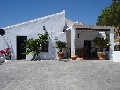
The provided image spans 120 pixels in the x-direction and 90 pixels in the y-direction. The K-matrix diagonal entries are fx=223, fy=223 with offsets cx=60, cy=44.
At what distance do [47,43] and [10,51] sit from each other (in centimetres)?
362

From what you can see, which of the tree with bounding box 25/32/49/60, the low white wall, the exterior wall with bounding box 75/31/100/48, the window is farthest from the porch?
the tree with bounding box 25/32/49/60

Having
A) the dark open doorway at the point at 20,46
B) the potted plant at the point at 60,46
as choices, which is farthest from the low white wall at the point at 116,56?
the dark open doorway at the point at 20,46

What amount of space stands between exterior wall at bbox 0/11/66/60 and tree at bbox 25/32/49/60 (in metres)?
0.79

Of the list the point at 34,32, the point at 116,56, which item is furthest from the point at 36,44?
the point at 116,56

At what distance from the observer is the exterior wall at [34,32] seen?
70.4 feet

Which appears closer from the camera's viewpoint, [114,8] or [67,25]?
[67,25]

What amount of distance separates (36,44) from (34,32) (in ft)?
5.36

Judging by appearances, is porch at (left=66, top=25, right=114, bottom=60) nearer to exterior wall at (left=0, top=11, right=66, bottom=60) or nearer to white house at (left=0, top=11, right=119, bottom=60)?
white house at (left=0, top=11, right=119, bottom=60)

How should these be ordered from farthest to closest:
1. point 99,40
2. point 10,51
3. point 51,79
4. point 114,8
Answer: point 114,8 → point 10,51 → point 99,40 → point 51,79

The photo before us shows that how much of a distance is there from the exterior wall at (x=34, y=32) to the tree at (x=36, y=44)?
792mm

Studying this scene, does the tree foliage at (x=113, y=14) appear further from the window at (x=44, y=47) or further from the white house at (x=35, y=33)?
the window at (x=44, y=47)

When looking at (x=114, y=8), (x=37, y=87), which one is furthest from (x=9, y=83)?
(x=114, y=8)

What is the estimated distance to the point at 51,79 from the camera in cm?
1069

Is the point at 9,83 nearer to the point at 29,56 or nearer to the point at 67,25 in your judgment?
the point at 29,56
